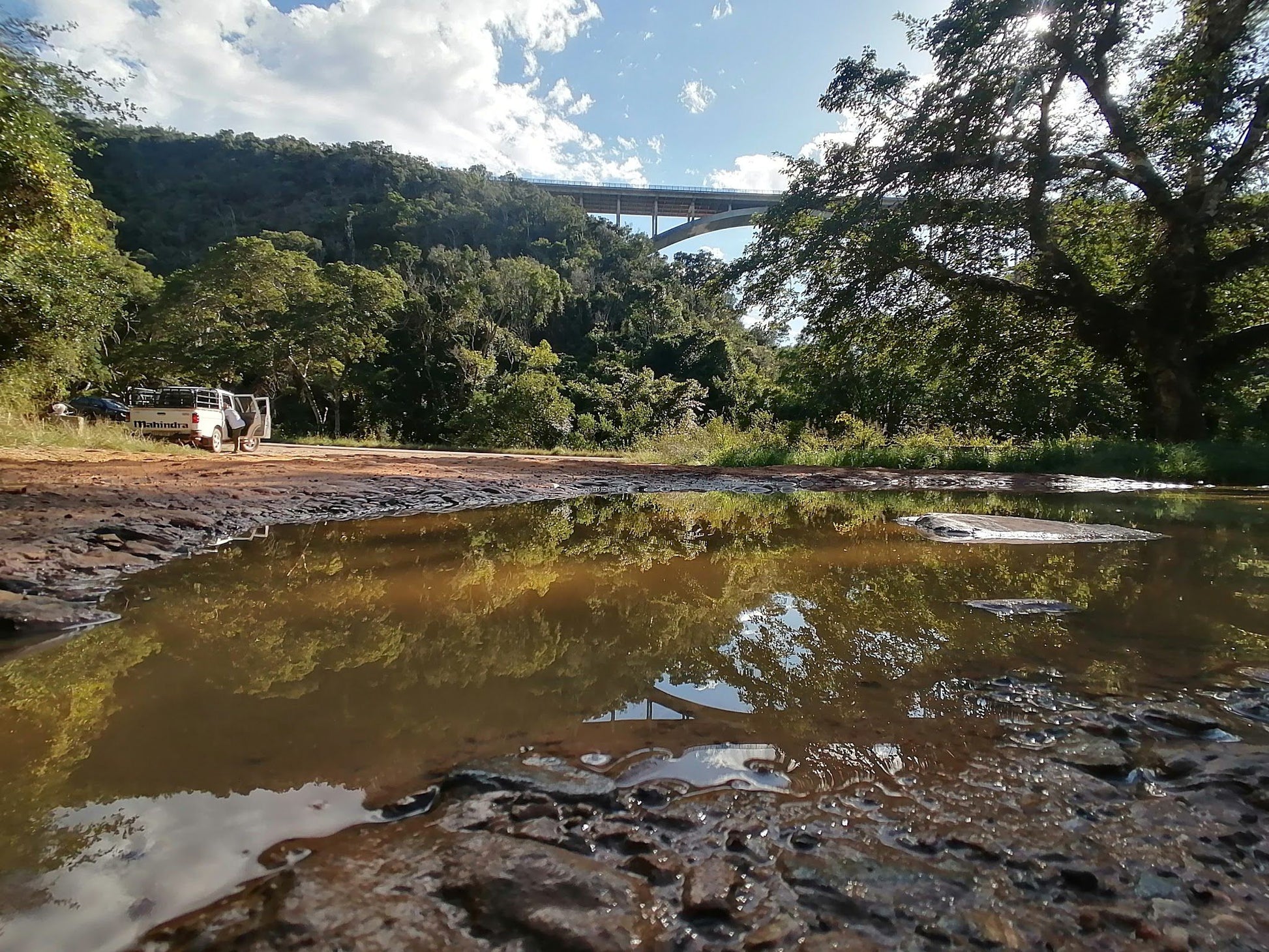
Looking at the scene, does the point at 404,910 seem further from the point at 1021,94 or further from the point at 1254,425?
the point at 1254,425

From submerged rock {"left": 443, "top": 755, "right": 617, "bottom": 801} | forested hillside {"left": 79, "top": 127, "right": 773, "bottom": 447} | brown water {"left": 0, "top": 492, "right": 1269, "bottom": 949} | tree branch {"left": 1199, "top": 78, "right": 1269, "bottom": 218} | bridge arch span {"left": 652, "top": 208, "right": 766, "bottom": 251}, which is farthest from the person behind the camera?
bridge arch span {"left": 652, "top": 208, "right": 766, "bottom": 251}

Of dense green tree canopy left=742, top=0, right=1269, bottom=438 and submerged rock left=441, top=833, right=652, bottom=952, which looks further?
dense green tree canopy left=742, top=0, right=1269, bottom=438

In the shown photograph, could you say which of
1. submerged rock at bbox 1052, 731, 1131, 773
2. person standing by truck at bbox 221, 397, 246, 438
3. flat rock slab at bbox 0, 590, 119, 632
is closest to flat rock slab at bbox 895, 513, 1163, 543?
submerged rock at bbox 1052, 731, 1131, 773

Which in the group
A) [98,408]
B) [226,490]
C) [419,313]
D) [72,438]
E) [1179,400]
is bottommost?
[226,490]

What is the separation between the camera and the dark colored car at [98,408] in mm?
22812

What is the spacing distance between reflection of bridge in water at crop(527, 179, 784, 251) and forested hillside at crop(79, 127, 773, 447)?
4.33 metres

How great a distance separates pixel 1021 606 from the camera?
3.69 meters

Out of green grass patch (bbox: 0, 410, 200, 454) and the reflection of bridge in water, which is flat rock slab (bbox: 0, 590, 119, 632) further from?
the reflection of bridge in water

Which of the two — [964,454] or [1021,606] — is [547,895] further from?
[964,454]

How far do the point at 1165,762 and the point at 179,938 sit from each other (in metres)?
2.52

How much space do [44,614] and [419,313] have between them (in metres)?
33.9

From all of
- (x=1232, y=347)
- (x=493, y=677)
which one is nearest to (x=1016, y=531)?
(x=493, y=677)

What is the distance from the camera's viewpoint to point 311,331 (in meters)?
28.1

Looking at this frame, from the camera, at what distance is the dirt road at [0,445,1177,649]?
405 cm
